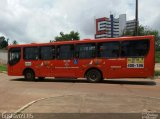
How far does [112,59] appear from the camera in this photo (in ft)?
72.8

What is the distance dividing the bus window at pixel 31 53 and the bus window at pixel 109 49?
487cm

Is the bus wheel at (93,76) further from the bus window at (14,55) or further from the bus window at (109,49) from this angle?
the bus window at (14,55)

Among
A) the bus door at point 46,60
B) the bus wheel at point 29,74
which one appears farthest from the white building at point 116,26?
the bus door at point 46,60

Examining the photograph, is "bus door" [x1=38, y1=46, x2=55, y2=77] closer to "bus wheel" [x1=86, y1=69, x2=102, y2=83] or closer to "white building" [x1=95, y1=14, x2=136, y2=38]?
"bus wheel" [x1=86, y1=69, x2=102, y2=83]

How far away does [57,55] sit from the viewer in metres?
24.3

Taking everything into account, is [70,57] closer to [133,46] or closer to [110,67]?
[110,67]

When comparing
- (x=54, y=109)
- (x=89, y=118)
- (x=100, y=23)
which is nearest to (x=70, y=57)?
(x=54, y=109)

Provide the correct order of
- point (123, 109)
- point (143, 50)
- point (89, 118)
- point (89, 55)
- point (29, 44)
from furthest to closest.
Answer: point (29, 44) < point (89, 55) < point (143, 50) < point (123, 109) < point (89, 118)

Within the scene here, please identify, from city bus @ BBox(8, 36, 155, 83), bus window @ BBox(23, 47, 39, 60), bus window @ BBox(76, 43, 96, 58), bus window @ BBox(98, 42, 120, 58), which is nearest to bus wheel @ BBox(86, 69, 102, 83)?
city bus @ BBox(8, 36, 155, 83)

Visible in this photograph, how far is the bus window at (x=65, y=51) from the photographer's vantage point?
77.6 feet

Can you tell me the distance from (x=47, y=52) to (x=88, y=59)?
320 cm

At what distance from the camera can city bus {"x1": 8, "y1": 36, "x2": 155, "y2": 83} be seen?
69.7 feet

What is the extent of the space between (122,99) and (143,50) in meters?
8.24

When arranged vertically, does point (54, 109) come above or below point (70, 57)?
below
